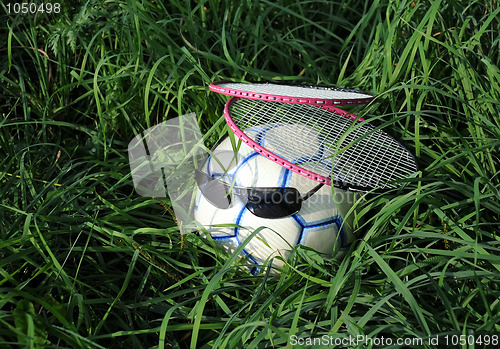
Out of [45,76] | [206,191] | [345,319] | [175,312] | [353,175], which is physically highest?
[45,76]

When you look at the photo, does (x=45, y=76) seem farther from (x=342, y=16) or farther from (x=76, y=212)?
(x=342, y=16)

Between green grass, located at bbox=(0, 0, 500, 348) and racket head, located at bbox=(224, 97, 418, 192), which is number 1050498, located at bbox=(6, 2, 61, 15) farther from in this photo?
racket head, located at bbox=(224, 97, 418, 192)

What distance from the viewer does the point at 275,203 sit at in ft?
6.77

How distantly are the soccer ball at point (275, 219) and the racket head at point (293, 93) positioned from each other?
187 mm

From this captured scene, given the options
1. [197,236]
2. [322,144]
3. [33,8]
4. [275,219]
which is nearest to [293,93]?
[322,144]

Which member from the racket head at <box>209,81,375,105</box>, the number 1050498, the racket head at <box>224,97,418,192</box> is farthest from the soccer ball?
the number 1050498

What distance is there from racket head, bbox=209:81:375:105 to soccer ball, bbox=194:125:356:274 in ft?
0.62

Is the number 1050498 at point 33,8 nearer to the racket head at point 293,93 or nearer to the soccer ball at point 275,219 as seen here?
the racket head at point 293,93

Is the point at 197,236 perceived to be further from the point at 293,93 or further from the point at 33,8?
the point at 33,8

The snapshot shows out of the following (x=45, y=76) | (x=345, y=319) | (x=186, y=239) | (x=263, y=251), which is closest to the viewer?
(x=345, y=319)

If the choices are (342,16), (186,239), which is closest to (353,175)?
(186,239)

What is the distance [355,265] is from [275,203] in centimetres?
42

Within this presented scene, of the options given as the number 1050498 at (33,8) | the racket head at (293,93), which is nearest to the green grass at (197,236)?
the number 1050498 at (33,8)

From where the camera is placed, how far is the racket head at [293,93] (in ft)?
6.41
